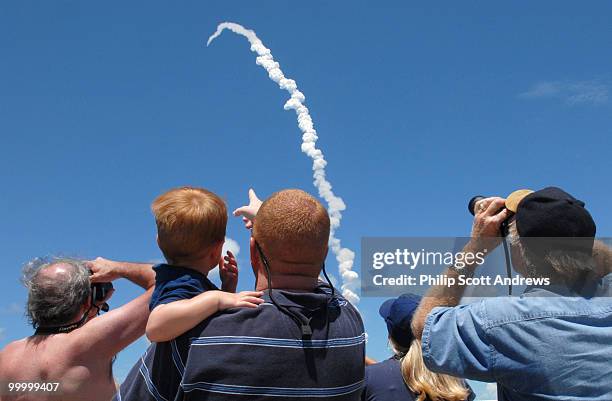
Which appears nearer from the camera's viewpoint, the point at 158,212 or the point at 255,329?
the point at 255,329

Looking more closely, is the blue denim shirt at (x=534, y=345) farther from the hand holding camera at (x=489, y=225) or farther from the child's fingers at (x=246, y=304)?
the child's fingers at (x=246, y=304)

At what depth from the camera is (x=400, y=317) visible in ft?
19.4

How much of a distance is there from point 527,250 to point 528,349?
64 centimetres

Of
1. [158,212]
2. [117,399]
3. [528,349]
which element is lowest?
[117,399]

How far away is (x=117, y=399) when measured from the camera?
3980 mm

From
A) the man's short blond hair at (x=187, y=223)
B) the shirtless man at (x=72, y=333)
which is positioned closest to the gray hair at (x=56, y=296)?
the shirtless man at (x=72, y=333)

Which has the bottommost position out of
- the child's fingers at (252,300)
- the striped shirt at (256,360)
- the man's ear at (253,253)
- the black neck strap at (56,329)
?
the striped shirt at (256,360)

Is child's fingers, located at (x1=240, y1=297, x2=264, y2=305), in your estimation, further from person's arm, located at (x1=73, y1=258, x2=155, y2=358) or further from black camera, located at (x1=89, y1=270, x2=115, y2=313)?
black camera, located at (x1=89, y1=270, x2=115, y2=313)

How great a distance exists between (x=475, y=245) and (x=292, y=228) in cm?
127

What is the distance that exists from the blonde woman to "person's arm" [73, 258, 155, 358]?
2.29 meters

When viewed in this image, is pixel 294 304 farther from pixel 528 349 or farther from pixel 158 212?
pixel 528 349

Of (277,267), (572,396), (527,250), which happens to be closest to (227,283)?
(277,267)

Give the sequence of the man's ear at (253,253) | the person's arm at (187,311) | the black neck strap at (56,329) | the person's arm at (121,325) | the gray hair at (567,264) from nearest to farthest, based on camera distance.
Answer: the person's arm at (187,311), the gray hair at (567,264), the man's ear at (253,253), the person's arm at (121,325), the black neck strap at (56,329)

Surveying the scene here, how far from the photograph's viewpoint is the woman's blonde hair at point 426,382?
5.62m
